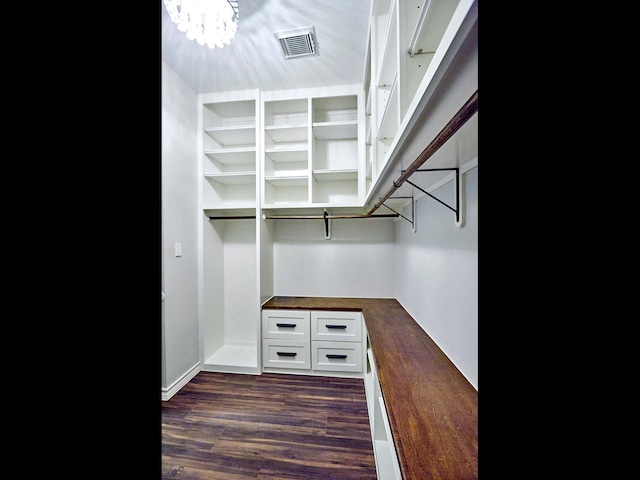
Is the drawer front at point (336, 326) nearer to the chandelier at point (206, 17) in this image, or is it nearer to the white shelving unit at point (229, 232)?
the white shelving unit at point (229, 232)

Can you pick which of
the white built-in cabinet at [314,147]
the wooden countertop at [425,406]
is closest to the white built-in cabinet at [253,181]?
the white built-in cabinet at [314,147]

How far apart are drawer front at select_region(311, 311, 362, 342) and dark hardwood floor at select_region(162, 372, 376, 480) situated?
1.28 ft

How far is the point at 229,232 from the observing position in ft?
10.0

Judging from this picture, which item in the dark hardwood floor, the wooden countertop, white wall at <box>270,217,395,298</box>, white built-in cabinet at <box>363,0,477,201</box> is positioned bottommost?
the dark hardwood floor

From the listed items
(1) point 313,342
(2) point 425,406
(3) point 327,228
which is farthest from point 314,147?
(2) point 425,406

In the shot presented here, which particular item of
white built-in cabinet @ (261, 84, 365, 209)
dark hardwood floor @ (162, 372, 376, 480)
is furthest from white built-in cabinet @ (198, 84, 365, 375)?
dark hardwood floor @ (162, 372, 376, 480)

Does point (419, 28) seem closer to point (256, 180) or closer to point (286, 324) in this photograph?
point (256, 180)

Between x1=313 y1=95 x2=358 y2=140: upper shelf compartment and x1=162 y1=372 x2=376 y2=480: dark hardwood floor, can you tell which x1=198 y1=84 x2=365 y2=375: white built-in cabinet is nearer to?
x1=313 y1=95 x2=358 y2=140: upper shelf compartment

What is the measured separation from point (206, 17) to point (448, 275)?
6.54 ft

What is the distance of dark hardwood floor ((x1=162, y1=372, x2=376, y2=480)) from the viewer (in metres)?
1.55

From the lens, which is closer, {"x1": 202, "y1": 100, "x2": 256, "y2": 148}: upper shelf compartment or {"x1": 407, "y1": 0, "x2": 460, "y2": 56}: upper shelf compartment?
{"x1": 407, "y1": 0, "x2": 460, "y2": 56}: upper shelf compartment

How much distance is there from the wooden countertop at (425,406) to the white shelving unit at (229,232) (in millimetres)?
1518
